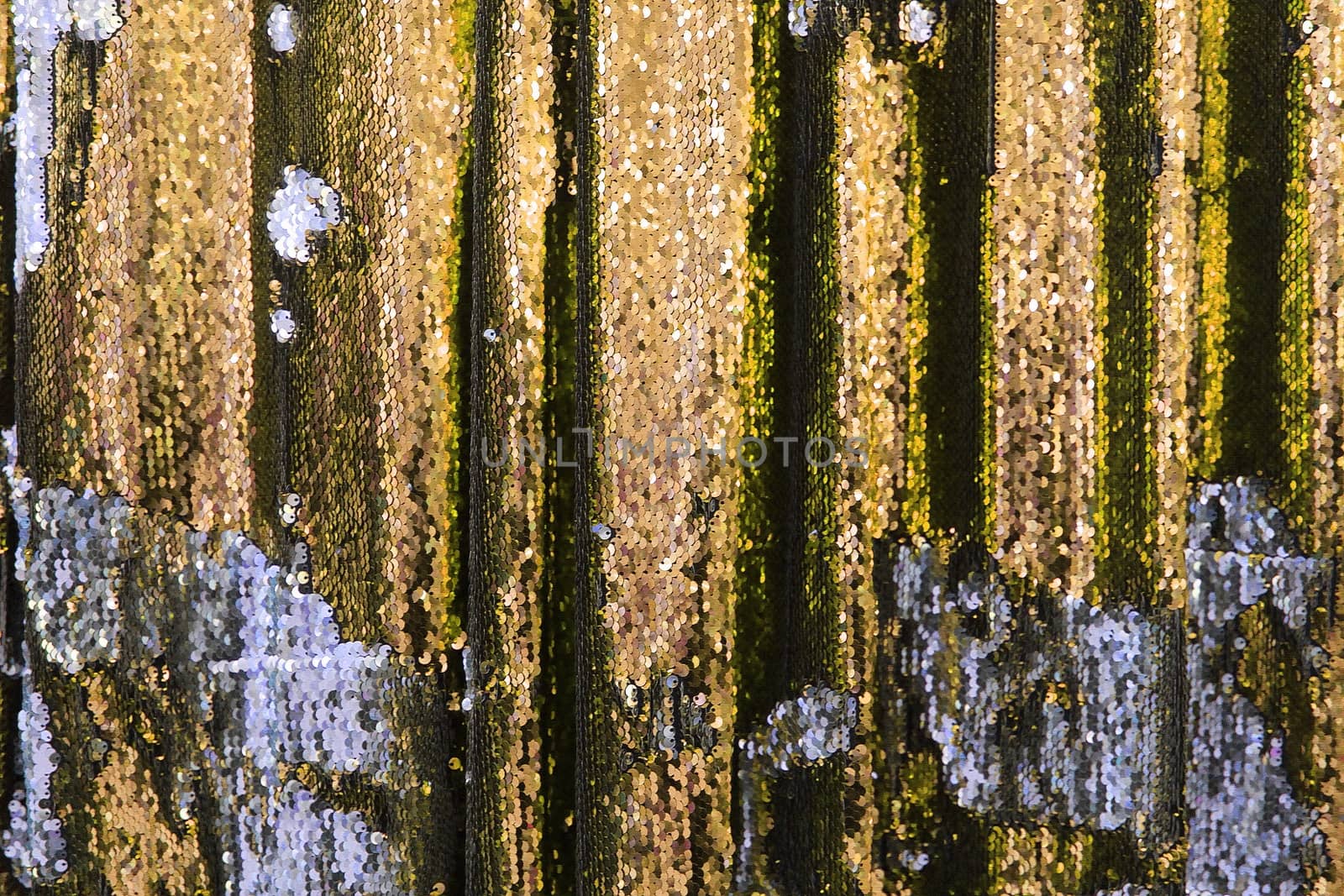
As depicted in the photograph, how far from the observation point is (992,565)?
49 centimetres

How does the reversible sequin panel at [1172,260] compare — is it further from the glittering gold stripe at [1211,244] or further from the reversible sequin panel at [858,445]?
the reversible sequin panel at [858,445]

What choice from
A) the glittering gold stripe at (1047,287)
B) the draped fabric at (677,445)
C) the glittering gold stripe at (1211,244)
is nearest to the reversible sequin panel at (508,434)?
the draped fabric at (677,445)

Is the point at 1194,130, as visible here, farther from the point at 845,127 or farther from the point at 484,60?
the point at 484,60

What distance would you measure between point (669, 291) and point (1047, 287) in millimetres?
199

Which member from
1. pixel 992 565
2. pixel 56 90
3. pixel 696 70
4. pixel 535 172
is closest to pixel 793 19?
pixel 696 70

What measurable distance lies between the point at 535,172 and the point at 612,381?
0.13m

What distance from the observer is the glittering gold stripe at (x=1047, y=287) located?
466 millimetres

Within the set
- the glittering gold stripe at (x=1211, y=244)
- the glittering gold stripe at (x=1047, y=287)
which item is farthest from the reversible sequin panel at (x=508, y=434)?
the glittering gold stripe at (x=1211, y=244)

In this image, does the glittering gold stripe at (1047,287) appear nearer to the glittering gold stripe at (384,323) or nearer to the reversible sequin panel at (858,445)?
the reversible sequin panel at (858,445)

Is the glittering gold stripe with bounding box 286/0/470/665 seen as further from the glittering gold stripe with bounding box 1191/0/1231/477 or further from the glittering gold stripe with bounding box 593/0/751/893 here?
the glittering gold stripe with bounding box 1191/0/1231/477

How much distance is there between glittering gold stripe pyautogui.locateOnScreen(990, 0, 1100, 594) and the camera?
466 mm

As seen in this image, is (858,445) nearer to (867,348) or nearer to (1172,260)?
(867,348)

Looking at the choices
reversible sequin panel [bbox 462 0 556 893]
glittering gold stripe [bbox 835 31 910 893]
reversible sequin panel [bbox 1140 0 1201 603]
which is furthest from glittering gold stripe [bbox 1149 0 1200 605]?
reversible sequin panel [bbox 462 0 556 893]

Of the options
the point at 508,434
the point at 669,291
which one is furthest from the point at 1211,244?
the point at 508,434
